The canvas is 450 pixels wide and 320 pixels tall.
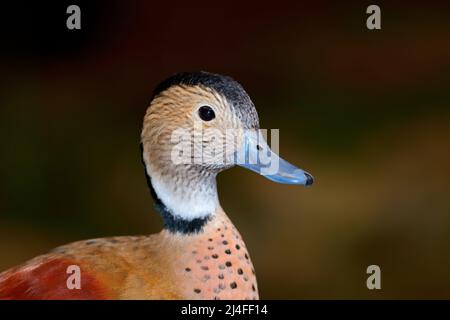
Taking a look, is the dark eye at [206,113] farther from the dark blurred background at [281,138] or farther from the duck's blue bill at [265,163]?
the dark blurred background at [281,138]

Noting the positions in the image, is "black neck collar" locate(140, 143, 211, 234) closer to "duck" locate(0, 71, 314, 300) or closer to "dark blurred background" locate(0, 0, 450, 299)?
"duck" locate(0, 71, 314, 300)

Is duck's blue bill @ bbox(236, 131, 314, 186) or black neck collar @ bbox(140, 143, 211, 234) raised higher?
duck's blue bill @ bbox(236, 131, 314, 186)

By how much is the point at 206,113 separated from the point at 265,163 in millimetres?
84

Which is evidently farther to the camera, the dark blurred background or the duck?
the dark blurred background

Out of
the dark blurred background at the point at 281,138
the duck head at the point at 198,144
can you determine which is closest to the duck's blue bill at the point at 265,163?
the duck head at the point at 198,144

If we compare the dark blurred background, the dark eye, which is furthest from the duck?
the dark blurred background

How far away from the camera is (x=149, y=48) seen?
7.88ft

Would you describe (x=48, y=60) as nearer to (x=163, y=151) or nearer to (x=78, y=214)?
(x=78, y=214)

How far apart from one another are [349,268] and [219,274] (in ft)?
3.17

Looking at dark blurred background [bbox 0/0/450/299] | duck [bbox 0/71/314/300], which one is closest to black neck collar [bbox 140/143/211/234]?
duck [bbox 0/71/314/300]

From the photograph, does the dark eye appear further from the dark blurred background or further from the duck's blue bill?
the dark blurred background

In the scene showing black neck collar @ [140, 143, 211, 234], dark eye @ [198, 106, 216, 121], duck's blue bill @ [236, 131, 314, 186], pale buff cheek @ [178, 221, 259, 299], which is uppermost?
dark eye @ [198, 106, 216, 121]

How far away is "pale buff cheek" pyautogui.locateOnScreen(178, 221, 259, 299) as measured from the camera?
0.99 metres

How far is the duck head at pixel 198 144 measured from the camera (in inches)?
37.3
